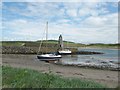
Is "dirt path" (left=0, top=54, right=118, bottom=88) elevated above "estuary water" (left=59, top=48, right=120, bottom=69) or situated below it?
above

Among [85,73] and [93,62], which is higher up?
[85,73]

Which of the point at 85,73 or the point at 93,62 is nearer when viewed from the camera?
the point at 85,73

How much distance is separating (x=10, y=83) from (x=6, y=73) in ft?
7.60

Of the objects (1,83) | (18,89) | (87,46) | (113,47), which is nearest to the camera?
(18,89)

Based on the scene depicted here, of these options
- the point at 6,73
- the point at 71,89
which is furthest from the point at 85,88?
the point at 6,73

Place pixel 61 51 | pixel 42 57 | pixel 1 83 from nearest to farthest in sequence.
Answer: pixel 1 83 < pixel 42 57 < pixel 61 51

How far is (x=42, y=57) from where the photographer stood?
138ft

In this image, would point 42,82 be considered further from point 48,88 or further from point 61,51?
point 61,51

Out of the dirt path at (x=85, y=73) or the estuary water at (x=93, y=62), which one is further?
the estuary water at (x=93, y=62)

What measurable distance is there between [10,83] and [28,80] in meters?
0.73

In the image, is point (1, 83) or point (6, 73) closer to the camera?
point (1, 83)

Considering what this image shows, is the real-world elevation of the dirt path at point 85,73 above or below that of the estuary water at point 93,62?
above

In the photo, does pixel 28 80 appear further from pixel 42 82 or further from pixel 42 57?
pixel 42 57

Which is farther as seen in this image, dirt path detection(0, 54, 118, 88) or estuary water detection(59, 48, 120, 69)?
estuary water detection(59, 48, 120, 69)
